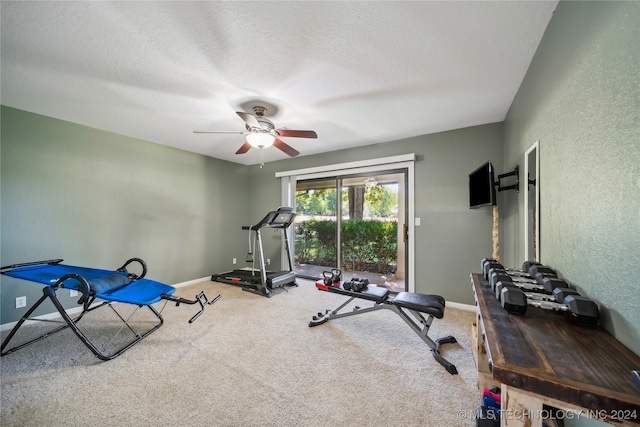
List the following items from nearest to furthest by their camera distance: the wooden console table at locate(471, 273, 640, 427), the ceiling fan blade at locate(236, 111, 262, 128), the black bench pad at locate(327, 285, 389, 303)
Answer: the wooden console table at locate(471, 273, 640, 427)
the ceiling fan blade at locate(236, 111, 262, 128)
the black bench pad at locate(327, 285, 389, 303)

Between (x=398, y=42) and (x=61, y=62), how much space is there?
101 inches

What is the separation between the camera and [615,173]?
864 mm

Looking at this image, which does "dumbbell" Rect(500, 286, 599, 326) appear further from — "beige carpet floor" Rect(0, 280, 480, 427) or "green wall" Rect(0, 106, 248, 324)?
"green wall" Rect(0, 106, 248, 324)

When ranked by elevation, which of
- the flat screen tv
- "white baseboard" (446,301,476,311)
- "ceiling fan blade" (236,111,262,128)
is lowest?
"white baseboard" (446,301,476,311)

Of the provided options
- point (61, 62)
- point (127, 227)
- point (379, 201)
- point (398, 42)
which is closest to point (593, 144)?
point (398, 42)

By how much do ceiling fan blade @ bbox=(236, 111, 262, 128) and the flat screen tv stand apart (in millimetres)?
2229

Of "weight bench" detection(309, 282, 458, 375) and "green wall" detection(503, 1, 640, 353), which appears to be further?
"weight bench" detection(309, 282, 458, 375)

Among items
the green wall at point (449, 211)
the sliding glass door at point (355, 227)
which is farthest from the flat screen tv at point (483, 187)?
the sliding glass door at point (355, 227)

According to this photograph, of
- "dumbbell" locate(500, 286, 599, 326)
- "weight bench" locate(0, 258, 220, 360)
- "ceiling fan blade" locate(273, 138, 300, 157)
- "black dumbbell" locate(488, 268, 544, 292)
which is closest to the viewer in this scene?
"dumbbell" locate(500, 286, 599, 326)

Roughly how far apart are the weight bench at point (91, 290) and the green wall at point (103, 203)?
21.4 inches

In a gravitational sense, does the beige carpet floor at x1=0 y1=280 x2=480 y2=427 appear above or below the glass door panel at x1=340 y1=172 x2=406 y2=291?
below

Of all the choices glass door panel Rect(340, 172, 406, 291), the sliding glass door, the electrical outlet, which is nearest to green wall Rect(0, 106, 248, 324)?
the electrical outlet

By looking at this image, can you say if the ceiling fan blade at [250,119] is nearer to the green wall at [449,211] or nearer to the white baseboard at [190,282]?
the green wall at [449,211]

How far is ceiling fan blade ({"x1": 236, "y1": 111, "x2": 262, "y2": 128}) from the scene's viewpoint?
2.18 meters
